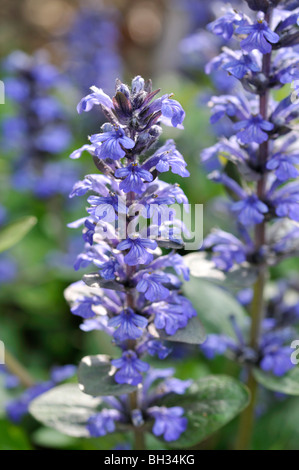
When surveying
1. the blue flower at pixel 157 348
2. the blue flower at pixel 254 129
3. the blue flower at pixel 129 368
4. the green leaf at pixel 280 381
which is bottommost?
the green leaf at pixel 280 381

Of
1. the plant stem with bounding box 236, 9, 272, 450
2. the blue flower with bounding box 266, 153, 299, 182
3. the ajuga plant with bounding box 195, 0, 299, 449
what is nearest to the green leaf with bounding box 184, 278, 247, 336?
the ajuga plant with bounding box 195, 0, 299, 449

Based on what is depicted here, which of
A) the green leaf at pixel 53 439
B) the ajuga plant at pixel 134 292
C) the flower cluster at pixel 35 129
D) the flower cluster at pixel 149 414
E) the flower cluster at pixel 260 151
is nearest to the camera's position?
the ajuga plant at pixel 134 292

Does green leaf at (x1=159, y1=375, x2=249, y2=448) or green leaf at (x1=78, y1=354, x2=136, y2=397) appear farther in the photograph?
green leaf at (x1=159, y1=375, x2=249, y2=448)

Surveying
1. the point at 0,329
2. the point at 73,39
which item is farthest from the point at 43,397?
the point at 73,39

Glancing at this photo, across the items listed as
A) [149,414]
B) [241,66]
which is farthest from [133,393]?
[241,66]

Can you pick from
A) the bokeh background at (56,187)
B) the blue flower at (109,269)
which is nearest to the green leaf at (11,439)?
the bokeh background at (56,187)

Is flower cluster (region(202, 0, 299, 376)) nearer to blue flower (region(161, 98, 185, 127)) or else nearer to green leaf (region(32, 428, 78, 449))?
blue flower (region(161, 98, 185, 127))

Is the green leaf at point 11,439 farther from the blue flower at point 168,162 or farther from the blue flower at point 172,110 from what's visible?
the blue flower at point 172,110
